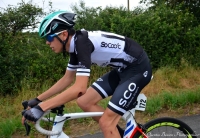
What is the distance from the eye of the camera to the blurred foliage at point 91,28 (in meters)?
7.97

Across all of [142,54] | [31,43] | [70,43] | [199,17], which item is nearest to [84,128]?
[142,54]

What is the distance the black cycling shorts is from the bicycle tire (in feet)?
1.09

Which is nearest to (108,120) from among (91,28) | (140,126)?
(140,126)

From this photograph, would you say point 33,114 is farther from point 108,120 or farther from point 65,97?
point 108,120

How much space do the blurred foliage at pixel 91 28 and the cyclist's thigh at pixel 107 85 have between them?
4.68 metres

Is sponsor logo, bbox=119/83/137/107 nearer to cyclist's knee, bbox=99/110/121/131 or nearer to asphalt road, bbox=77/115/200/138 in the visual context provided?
cyclist's knee, bbox=99/110/121/131

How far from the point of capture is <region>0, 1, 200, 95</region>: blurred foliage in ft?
26.1

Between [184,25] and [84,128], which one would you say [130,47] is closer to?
[84,128]

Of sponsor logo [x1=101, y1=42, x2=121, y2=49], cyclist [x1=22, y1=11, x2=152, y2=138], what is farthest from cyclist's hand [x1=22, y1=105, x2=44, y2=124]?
sponsor logo [x1=101, y1=42, x2=121, y2=49]

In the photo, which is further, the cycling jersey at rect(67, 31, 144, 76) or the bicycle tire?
the bicycle tire

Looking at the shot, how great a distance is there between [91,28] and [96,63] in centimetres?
714

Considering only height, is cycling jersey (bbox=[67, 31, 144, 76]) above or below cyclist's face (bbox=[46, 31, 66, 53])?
below

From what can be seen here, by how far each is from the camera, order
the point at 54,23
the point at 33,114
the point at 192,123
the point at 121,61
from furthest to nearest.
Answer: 1. the point at 192,123
2. the point at 121,61
3. the point at 54,23
4. the point at 33,114

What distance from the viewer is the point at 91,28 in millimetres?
10391
